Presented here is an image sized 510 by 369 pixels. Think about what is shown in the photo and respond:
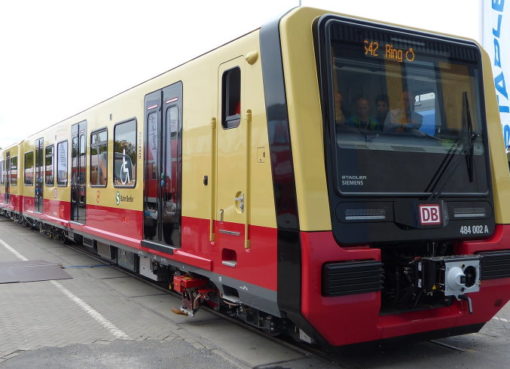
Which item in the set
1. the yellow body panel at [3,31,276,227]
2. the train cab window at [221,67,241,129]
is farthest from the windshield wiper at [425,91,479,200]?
the train cab window at [221,67,241,129]

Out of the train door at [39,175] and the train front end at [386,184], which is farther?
the train door at [39,175]

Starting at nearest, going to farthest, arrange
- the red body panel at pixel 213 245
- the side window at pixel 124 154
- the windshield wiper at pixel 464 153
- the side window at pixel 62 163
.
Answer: the red body panel at pixel 213 245 → the windshield wiper at pixel 464 153 → the side window at pixel 124 154 → the side window at pixel 62 163

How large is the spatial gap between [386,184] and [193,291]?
2740mm

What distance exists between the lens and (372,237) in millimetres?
4398

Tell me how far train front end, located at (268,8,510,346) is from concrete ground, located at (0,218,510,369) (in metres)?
0.53

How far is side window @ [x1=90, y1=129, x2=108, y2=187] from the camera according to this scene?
29.5 feet

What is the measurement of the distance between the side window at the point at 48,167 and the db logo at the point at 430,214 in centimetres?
1052

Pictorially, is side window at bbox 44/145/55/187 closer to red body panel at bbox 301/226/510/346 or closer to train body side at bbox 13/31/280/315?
train body side at bbox 13/31/280/315

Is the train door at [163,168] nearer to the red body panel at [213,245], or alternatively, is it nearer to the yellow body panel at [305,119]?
the red body panel at [213,245]

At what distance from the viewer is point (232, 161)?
5.09m

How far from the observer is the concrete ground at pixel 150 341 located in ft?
16.4

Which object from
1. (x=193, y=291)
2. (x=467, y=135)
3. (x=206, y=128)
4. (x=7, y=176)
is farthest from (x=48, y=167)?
(x=467, y=135)

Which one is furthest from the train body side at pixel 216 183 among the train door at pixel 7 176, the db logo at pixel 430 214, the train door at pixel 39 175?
the train door at pixel 7 176

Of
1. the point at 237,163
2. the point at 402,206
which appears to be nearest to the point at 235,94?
the point at 237,163
